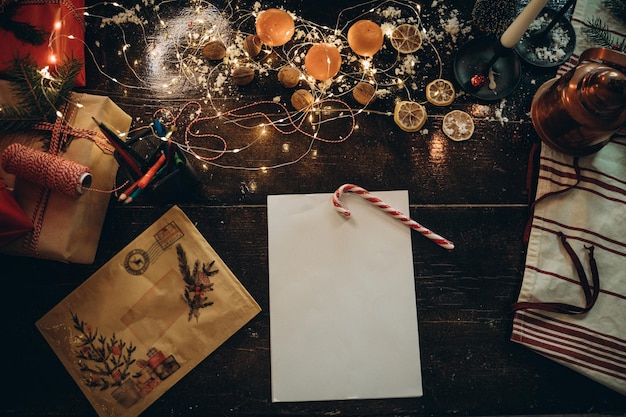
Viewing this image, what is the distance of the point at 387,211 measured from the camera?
0.94m

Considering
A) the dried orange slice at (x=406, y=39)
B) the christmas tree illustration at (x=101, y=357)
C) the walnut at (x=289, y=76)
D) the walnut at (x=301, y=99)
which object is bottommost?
the christmas tree illustration at (x=101, y=357)

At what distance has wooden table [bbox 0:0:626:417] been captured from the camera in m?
0.90

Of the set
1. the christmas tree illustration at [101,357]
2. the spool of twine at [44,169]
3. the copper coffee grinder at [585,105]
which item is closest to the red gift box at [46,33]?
the spool of twine at [44,169]

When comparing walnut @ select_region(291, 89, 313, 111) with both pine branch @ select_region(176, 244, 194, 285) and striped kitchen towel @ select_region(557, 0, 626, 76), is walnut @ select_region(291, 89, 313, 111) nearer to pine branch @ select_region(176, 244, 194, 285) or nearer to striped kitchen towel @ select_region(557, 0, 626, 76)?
pine branch @ select_region(176, 244, 194, 285)

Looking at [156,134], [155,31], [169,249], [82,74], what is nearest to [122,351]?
[169,249]

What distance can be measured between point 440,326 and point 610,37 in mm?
803

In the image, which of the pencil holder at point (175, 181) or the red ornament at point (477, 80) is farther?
the red ornament at point (477, 80)

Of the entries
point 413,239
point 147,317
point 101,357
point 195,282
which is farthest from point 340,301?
point 101,357

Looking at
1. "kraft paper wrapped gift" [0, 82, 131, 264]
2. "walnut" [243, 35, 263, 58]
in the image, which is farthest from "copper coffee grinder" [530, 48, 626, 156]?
"kraft paper wrapped gift" [0, 82, 131, 264]

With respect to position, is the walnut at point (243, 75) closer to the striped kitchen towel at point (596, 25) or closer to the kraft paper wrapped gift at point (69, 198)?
the kraft paper wrapped gift at point (69, 198)

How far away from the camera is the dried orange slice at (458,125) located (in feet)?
3.19

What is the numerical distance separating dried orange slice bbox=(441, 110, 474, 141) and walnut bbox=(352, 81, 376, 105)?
0.59 ft

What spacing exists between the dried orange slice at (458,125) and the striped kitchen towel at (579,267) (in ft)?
0.59

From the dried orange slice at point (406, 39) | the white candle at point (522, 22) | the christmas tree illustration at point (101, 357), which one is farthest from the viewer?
the dried orange slice at point (406, 39)
